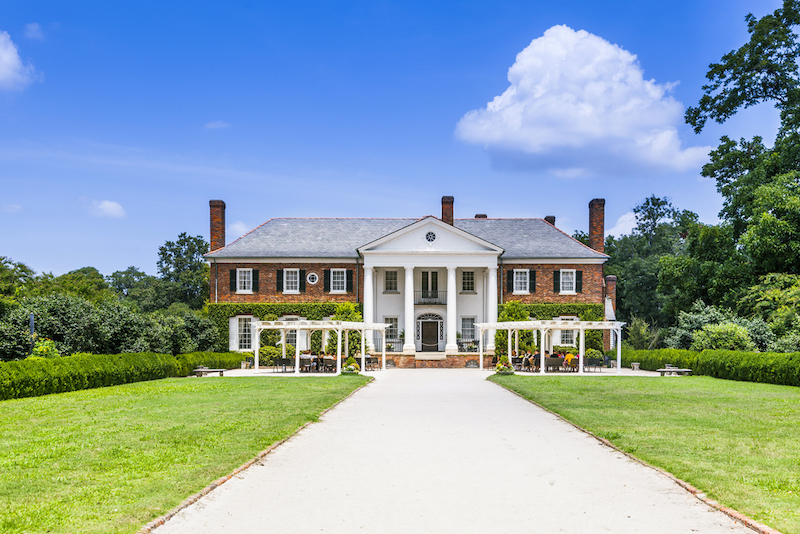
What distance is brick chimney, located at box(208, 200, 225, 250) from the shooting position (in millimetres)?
42969

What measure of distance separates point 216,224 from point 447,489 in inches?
1490

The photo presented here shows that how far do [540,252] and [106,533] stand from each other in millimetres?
38223

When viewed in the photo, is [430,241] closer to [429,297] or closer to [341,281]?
[429,297]

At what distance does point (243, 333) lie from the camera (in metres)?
41.0

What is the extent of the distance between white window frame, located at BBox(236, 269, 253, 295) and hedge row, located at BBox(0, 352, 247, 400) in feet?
36.9

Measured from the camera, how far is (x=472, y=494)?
24.0ft

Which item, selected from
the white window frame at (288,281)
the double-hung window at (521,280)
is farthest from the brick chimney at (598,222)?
the white window frame at (288,281)

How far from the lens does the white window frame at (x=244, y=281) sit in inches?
1630

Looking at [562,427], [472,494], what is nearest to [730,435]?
[562,427]

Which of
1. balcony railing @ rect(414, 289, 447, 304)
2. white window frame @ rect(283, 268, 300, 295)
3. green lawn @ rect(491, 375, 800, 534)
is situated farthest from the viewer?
balcony railing @ rect(414, 289, 447, 304)

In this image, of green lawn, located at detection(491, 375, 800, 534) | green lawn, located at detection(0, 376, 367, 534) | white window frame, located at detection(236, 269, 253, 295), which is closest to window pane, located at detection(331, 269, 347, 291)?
white window frame, located at detection(236, 269, 253, 295)

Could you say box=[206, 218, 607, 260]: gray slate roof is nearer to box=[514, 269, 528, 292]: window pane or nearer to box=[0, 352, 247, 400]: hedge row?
box=[514, 269, 528, 292]: window pane

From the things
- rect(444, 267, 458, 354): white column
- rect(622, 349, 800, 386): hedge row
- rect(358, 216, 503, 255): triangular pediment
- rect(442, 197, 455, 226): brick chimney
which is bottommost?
rect(622, 349, 800, 386): hedge row

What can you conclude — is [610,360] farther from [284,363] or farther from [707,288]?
[284,363]
